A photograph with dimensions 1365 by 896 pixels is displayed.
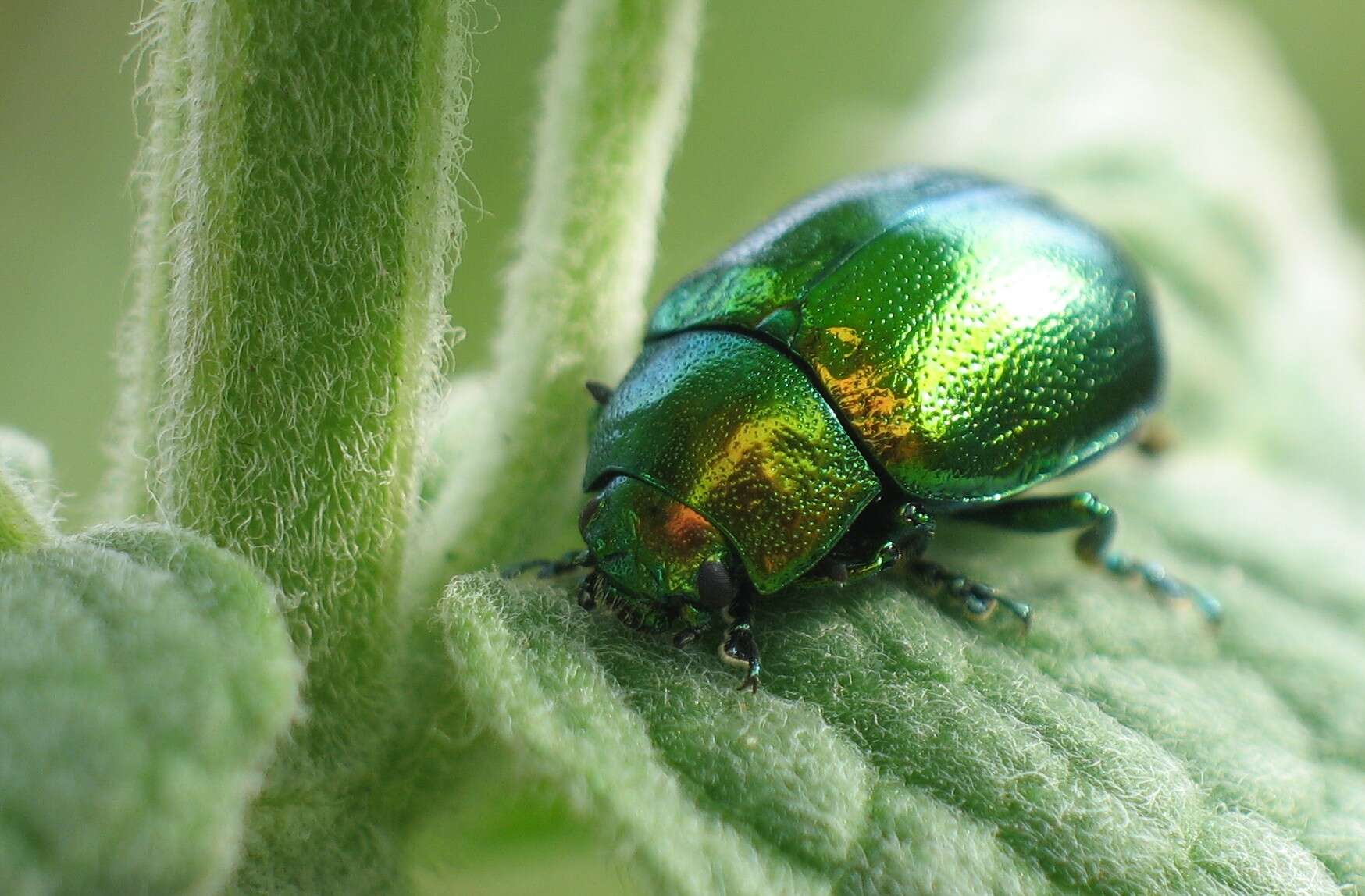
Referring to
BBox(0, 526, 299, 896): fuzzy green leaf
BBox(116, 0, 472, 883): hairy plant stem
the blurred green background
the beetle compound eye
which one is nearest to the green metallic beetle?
the beetle compound eye

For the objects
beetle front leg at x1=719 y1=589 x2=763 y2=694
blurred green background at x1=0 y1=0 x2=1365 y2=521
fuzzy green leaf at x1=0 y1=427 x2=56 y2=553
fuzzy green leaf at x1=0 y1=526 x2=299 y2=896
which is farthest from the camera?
Answer: blurred green background at x1=0 y1=0 x2=1365 y2=521

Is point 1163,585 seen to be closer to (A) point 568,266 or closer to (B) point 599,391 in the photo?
(B) point 599,391

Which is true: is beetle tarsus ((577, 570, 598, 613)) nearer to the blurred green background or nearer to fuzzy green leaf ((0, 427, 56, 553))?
fuzzy green leaf ((0, 427, 56, 553))

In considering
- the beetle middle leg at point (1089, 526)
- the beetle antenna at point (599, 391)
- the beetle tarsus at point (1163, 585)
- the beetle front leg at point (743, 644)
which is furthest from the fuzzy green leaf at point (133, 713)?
the beetle tarsus at point (1163, 585)

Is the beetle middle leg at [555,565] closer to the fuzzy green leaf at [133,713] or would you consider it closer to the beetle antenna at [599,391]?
the beetle antenna at [599,391]

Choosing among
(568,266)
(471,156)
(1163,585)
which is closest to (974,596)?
(1163,585)

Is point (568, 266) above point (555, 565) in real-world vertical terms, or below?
above

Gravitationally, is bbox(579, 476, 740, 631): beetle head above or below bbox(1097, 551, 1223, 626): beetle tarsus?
above
